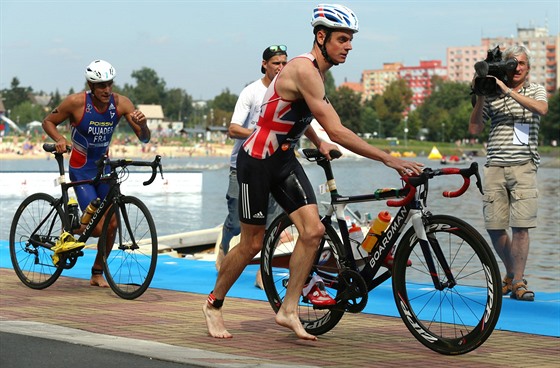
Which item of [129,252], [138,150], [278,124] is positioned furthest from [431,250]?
[138,150]

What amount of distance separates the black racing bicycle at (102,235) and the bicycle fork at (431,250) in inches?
109

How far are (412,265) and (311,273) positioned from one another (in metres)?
0.67

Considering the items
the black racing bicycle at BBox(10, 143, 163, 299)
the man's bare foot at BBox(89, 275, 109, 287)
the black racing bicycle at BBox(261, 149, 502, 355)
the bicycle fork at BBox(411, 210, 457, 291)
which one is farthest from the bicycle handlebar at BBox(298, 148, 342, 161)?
the man's bare foot at BBox(89, 275, 109, 287)

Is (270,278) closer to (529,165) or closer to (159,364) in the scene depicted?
(159,364)

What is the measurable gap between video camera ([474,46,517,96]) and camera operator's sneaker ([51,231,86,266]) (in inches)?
138

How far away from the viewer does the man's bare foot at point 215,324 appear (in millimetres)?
7250

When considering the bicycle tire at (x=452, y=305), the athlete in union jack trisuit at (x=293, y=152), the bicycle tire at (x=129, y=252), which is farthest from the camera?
the bicycle tire at (x=129, y=252)

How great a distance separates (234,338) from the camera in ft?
23.8

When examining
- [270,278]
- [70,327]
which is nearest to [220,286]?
[270,278]

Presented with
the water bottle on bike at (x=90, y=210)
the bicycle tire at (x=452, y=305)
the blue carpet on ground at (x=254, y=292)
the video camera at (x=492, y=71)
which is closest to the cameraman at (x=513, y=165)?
the video camera at (x=492, y=71)

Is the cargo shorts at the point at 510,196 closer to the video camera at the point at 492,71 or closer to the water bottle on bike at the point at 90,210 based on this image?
the video camera at the point at 492,71

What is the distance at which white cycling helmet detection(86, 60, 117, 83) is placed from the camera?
9.85m

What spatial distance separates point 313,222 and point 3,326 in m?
1.97

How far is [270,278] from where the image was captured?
771cm
